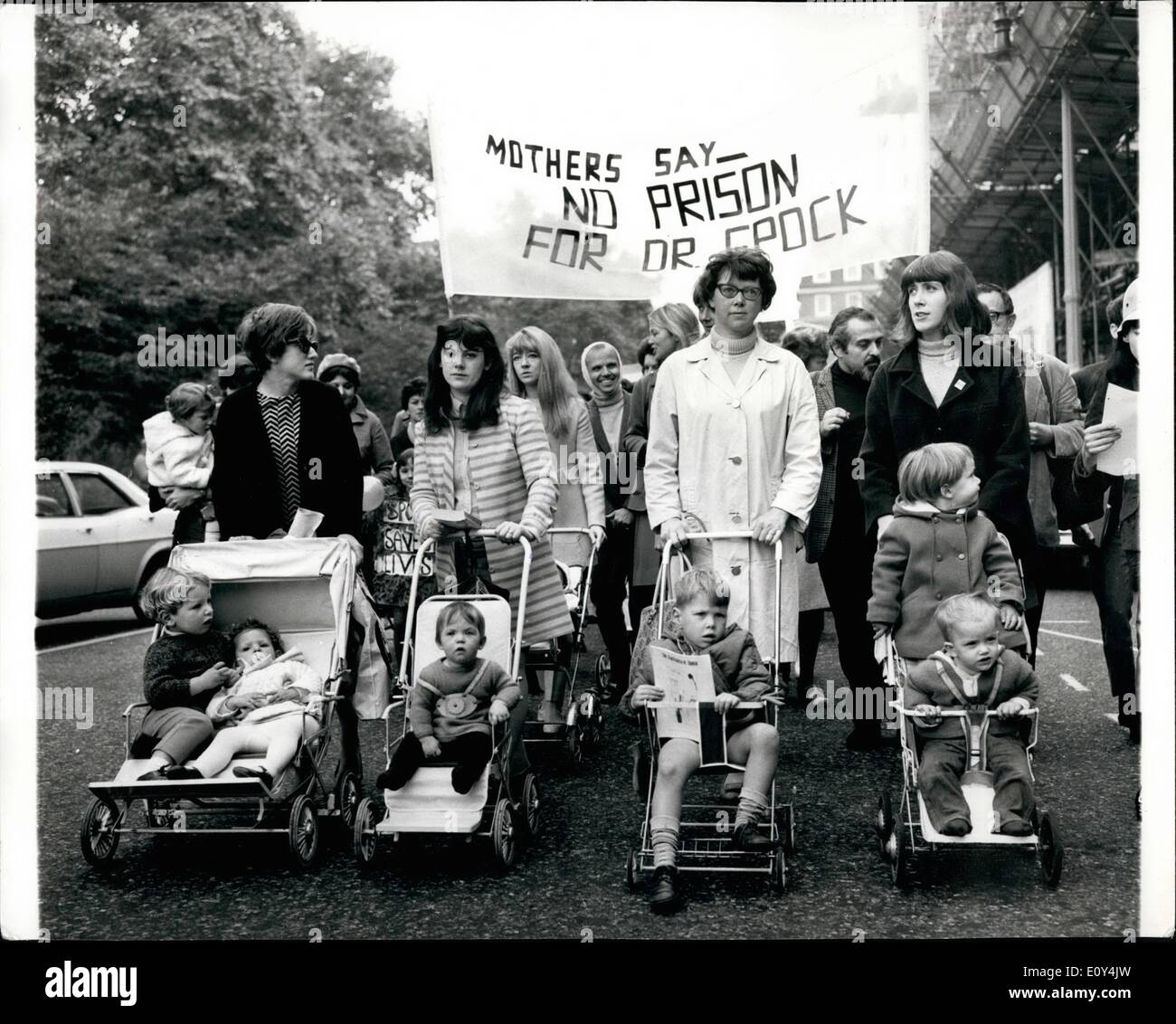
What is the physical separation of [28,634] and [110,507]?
8433 mm

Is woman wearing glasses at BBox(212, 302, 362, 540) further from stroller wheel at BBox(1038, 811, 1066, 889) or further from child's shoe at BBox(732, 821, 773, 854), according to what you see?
stroller wheel at BBox(1038, 811, 1066, 889)

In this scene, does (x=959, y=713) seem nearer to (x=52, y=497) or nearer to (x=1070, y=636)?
(x=1070, y=636)

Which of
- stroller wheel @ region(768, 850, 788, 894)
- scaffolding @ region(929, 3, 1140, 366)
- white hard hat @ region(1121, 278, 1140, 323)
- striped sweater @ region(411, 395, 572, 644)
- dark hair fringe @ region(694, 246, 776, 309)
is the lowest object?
stroller wheel @ region(768, 850, 788, 894)

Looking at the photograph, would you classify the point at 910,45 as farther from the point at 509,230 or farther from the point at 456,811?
the point at 456,811

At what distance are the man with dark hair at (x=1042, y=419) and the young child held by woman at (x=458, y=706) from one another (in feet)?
8.05

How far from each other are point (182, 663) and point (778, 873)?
234 centimetres

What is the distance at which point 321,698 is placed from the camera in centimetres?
508

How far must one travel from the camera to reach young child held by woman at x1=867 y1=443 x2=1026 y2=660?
4934 mm

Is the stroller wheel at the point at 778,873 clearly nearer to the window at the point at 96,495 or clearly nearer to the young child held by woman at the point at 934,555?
the young child held by woman at the point at 934,555

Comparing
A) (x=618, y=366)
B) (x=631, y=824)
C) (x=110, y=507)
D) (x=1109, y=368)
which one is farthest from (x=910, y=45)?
(x=110, y=507)

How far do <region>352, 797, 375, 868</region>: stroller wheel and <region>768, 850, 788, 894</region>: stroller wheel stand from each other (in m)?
1.38

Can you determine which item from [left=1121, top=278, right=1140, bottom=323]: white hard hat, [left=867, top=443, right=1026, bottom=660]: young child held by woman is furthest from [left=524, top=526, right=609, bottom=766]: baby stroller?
[left=1121, top=278, right=1140, bottom=323]: white hard hat

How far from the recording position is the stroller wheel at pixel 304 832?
16.0ft

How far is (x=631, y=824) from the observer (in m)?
5.49
